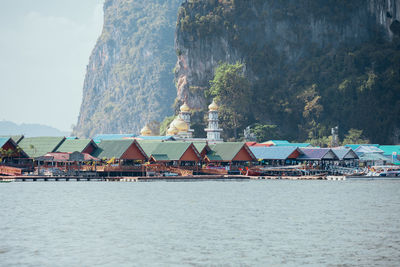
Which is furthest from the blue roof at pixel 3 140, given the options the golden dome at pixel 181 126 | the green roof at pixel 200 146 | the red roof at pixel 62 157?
the golden dome at pixel 181 126

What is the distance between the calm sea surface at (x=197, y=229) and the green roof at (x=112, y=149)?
31.6 meters

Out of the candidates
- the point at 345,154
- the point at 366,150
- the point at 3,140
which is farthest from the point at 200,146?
the point at 366,150

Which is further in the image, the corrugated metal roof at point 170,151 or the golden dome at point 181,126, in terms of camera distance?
the golden dome at point 181,126

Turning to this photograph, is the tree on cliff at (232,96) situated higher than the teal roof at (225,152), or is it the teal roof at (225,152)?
the tree on cliff at (232,96)

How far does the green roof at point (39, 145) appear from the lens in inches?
4651

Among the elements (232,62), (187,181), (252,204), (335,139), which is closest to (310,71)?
(232,62)

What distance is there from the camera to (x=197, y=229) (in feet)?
167

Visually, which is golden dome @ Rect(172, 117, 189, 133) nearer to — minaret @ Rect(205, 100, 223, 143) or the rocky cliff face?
minaret @ Rect(205, 100, 223, 143)

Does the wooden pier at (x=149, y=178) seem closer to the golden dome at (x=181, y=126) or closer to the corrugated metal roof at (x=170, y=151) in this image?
the corrugated metal roof at (x=170, y=151)

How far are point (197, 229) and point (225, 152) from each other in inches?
2900

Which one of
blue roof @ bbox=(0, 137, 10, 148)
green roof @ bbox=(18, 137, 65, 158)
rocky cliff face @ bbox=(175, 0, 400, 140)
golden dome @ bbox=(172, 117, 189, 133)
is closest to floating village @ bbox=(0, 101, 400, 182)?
green roof @ bbox=(18, 137, 65, 158)

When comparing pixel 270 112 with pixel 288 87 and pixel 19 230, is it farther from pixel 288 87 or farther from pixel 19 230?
pixel 19 230

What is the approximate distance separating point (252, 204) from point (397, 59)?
392 feet

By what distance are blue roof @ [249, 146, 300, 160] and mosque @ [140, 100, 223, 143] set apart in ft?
87.4
